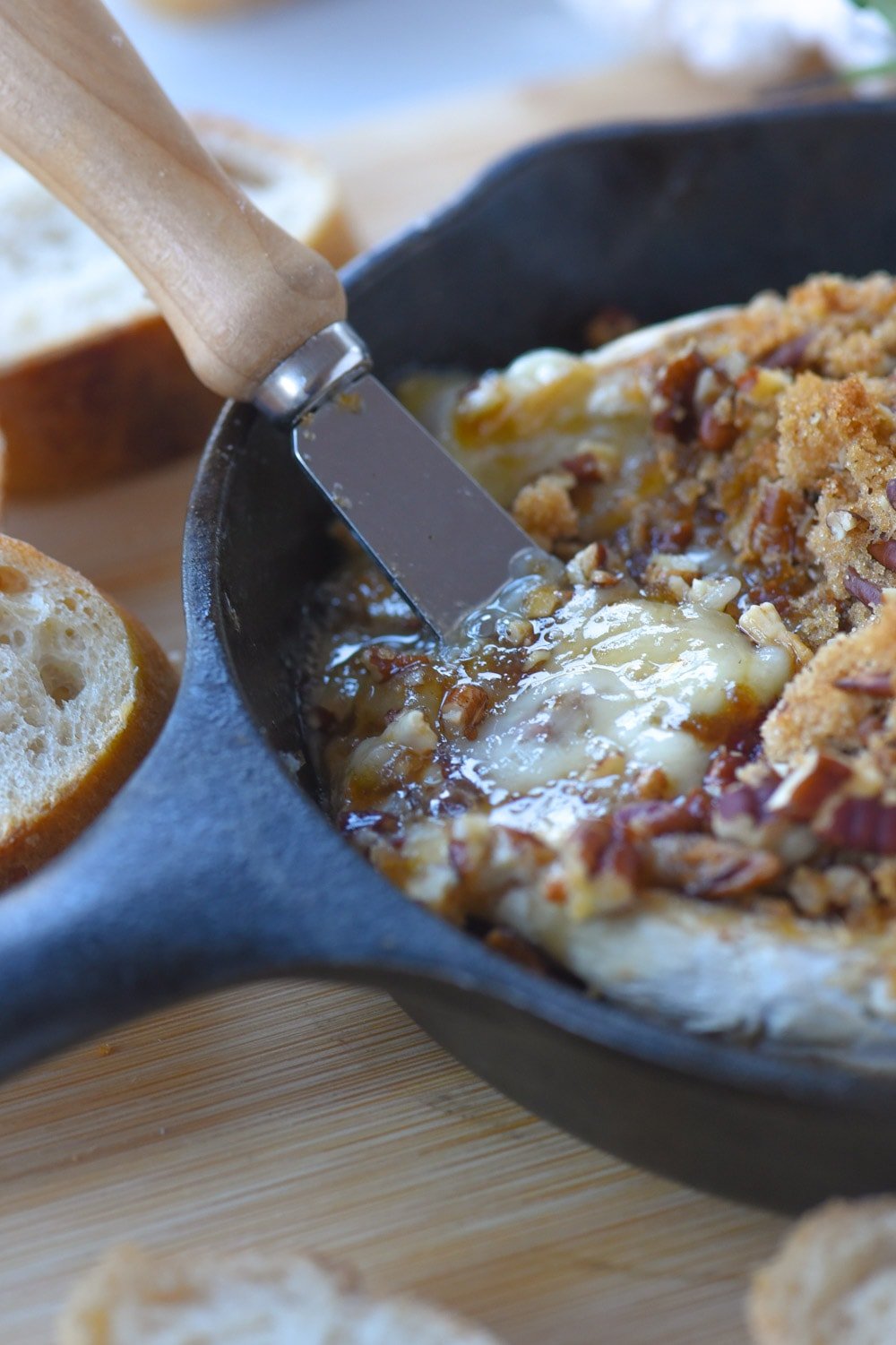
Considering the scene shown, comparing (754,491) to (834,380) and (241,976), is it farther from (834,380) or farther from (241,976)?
(241,976)

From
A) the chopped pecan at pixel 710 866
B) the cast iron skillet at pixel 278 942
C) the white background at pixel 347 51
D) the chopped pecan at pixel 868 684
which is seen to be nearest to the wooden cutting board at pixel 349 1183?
the cast iron skillet at pixel 278 942

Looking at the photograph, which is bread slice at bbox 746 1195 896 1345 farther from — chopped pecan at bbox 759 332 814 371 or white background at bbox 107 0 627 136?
white background at bbox 107 0 627 136

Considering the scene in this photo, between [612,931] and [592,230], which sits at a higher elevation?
[592,230]

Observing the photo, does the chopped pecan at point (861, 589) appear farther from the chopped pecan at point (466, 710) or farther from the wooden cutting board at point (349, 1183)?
the wooden cutting board at point (349, 1183)

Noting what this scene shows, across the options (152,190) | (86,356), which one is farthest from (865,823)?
(86,356)

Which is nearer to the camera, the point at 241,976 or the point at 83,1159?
the point at 241,976

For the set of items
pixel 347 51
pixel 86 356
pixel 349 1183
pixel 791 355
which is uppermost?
pixel 86 356

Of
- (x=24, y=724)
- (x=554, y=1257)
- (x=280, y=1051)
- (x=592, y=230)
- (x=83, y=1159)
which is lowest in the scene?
(x=554, y=1257)

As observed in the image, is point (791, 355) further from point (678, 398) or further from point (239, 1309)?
point (239, 1309)

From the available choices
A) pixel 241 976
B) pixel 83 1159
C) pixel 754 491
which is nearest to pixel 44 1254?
pixel 83 1159
